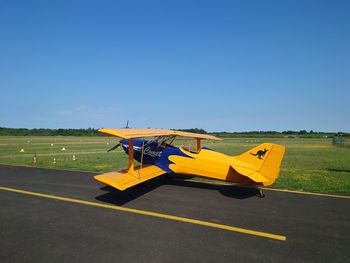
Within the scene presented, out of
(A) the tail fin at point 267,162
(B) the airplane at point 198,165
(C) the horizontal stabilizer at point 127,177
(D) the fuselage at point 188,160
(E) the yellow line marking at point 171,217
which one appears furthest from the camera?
(D) the fuselage at point 188,160

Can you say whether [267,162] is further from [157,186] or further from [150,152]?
[150,152]

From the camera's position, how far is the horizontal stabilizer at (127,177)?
27.5 feet

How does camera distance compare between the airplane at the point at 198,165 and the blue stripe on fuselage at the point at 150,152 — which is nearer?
the airplane at the point at 198,165

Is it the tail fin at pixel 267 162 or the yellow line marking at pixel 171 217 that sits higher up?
the tail fin at pixel 267 162

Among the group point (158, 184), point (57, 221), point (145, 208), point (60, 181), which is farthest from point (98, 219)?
point (60, 181)

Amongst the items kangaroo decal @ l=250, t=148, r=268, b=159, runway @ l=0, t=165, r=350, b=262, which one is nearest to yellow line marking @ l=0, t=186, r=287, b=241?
runway @ l=0, t=165, r=350, b=262

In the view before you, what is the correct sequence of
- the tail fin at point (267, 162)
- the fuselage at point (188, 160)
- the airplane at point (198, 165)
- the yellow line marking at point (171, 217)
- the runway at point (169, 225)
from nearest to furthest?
the runway at point (169, 225)
the yellow line marking at point (171, 217)
the airplane at point (198, 165)
the tail fin at point (267, 162)
the fuselage at point (188, 160)

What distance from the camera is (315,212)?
24.6ft

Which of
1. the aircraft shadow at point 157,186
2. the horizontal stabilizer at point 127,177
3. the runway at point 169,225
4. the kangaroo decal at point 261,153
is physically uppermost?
the kangaroo decal at point 261,153

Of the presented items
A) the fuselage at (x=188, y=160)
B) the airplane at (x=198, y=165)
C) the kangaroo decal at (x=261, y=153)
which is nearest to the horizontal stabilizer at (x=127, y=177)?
the airplane at (x=198, y=165)

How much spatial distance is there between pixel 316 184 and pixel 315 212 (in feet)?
13.6

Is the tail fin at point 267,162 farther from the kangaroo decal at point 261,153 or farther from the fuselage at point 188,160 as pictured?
the fuselage at point 188,160

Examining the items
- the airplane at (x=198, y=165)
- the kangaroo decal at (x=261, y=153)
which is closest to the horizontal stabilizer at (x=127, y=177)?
the airplane at (x=198, y=165)

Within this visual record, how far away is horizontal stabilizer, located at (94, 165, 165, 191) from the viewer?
27.5ft
